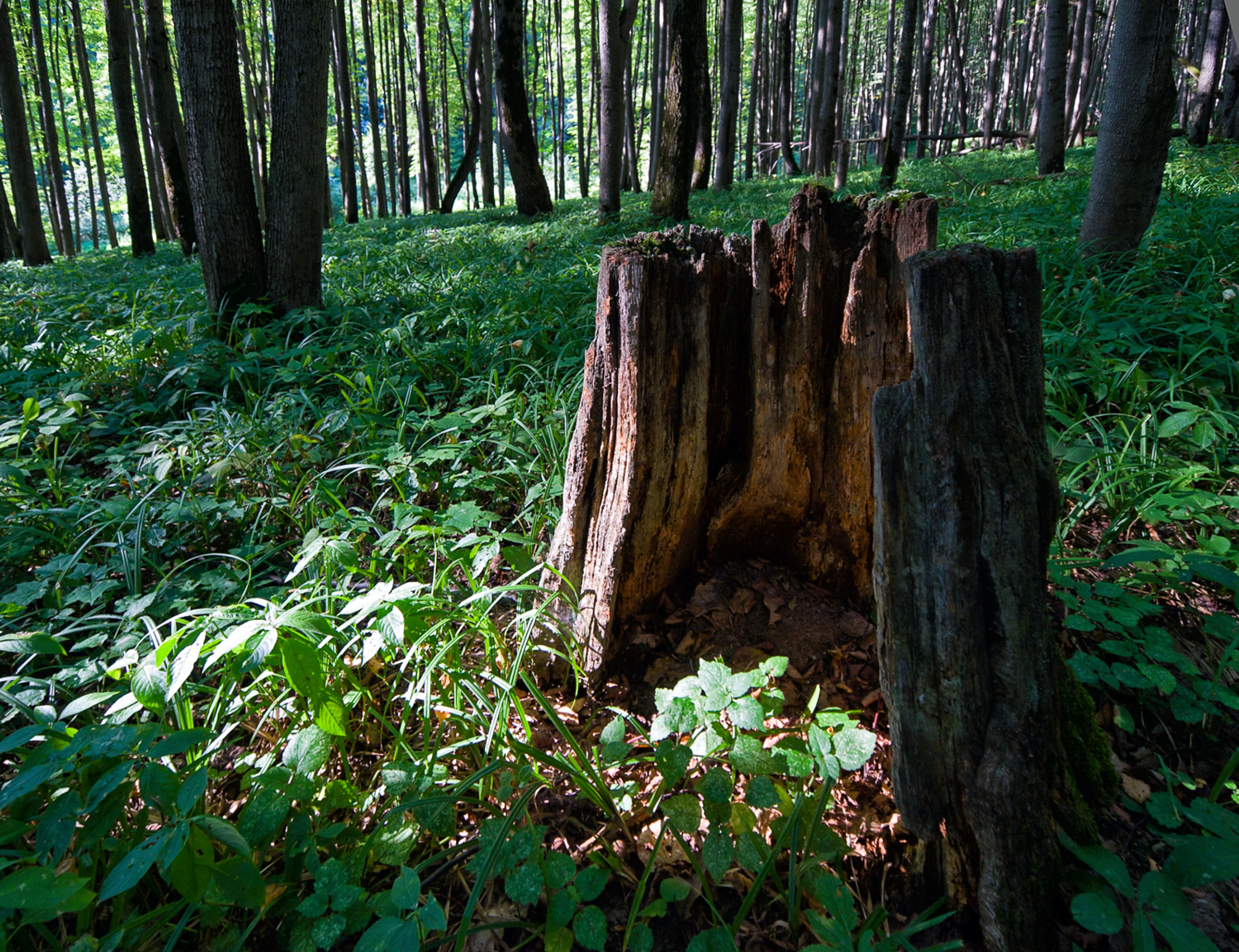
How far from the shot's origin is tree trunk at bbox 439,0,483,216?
13.2 meters

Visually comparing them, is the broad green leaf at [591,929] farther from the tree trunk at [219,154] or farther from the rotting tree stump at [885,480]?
the tree trunk at [219,154]

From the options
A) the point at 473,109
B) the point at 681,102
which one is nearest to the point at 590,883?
the point at 681,102

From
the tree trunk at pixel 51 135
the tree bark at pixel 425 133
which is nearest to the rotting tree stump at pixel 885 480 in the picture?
the tree bark at pixel 425 133

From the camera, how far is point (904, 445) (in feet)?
4.07

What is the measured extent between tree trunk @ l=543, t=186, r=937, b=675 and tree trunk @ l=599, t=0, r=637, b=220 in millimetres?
6748

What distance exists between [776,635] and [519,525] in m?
1.10

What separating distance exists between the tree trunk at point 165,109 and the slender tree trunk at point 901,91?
8.59m

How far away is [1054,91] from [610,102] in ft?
20.4

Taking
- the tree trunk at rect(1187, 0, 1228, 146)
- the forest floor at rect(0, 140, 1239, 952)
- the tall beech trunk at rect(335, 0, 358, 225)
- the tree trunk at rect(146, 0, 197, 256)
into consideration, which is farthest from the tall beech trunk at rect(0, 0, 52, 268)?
the tree trunk at rect(1187, 0, 1228, 146)

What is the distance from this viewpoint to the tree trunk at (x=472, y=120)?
43.4 ft

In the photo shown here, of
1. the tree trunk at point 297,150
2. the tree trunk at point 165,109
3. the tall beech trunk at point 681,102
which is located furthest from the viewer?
the tree trunk at point 165,109

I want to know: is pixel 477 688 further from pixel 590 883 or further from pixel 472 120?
pixel 472 120

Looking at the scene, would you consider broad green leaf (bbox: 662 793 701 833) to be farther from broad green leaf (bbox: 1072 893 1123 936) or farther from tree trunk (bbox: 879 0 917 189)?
tree trunk (bbox: 879 0 917 189)

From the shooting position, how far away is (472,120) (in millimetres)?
14844
